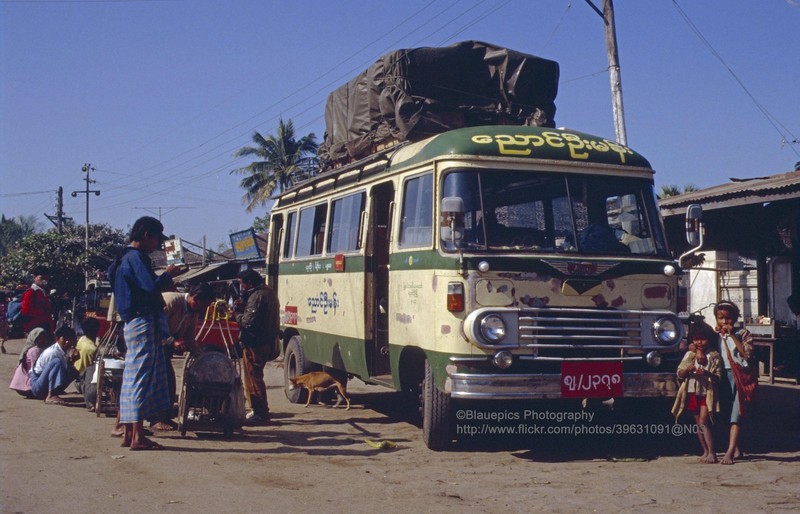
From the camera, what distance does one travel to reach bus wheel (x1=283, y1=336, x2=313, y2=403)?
40.3ft

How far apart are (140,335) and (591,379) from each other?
410 centimetres

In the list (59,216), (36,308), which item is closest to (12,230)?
(59,216)

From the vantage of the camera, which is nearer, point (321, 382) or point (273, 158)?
point (321, 382)

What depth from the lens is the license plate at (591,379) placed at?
7.47 m

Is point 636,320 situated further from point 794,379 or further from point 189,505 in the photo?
point 794,379

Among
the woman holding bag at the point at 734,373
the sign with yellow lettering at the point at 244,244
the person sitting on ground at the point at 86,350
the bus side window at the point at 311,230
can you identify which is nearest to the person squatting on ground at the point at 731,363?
the woman holding bag at the point at 734,373

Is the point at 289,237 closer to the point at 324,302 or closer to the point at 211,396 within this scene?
the point at 324,302

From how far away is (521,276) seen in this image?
7.56m

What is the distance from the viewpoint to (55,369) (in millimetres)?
11766

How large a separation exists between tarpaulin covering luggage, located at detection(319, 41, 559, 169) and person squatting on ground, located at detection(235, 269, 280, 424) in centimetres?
229

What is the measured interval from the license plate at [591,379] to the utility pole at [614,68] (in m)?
8.94

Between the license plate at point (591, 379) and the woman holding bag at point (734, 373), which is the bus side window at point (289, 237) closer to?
the license plate at point (591, 379)

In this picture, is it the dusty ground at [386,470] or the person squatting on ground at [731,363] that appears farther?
the person squatting on ground at [731,363]

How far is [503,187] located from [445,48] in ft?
9.47
